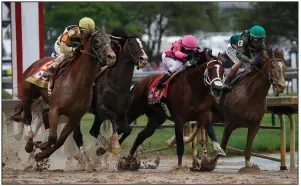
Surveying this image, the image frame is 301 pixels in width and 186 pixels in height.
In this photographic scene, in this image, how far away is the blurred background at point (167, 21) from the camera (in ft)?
110

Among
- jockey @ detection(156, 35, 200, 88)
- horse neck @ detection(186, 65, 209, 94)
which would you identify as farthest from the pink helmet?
horse neck @ detection(186, 65, 209, 94)

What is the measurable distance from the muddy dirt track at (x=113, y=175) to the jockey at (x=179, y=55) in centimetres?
134

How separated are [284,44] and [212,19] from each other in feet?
50.5

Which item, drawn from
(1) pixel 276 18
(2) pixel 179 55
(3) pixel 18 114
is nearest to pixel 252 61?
(2) pixel 179 55

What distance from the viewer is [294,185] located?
11820 millimetres

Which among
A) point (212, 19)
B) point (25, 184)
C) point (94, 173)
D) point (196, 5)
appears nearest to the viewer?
point (25, 184)

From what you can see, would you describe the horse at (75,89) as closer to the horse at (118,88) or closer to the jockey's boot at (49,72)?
the jockey's boot at (49,72)

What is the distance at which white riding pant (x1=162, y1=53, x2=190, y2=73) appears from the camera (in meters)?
14.3

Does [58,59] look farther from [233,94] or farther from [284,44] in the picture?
[284,44]

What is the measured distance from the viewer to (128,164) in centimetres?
1431

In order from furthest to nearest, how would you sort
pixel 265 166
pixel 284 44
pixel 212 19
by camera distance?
pixel 212 19
pixel 284 44
pixel 265 166

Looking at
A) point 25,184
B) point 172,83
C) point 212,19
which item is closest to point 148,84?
point 172,83

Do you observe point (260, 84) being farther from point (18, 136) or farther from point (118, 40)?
point (18, 136)

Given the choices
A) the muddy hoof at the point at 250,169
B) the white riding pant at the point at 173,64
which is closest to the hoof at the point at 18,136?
the white riding pant at the point at 173,64
